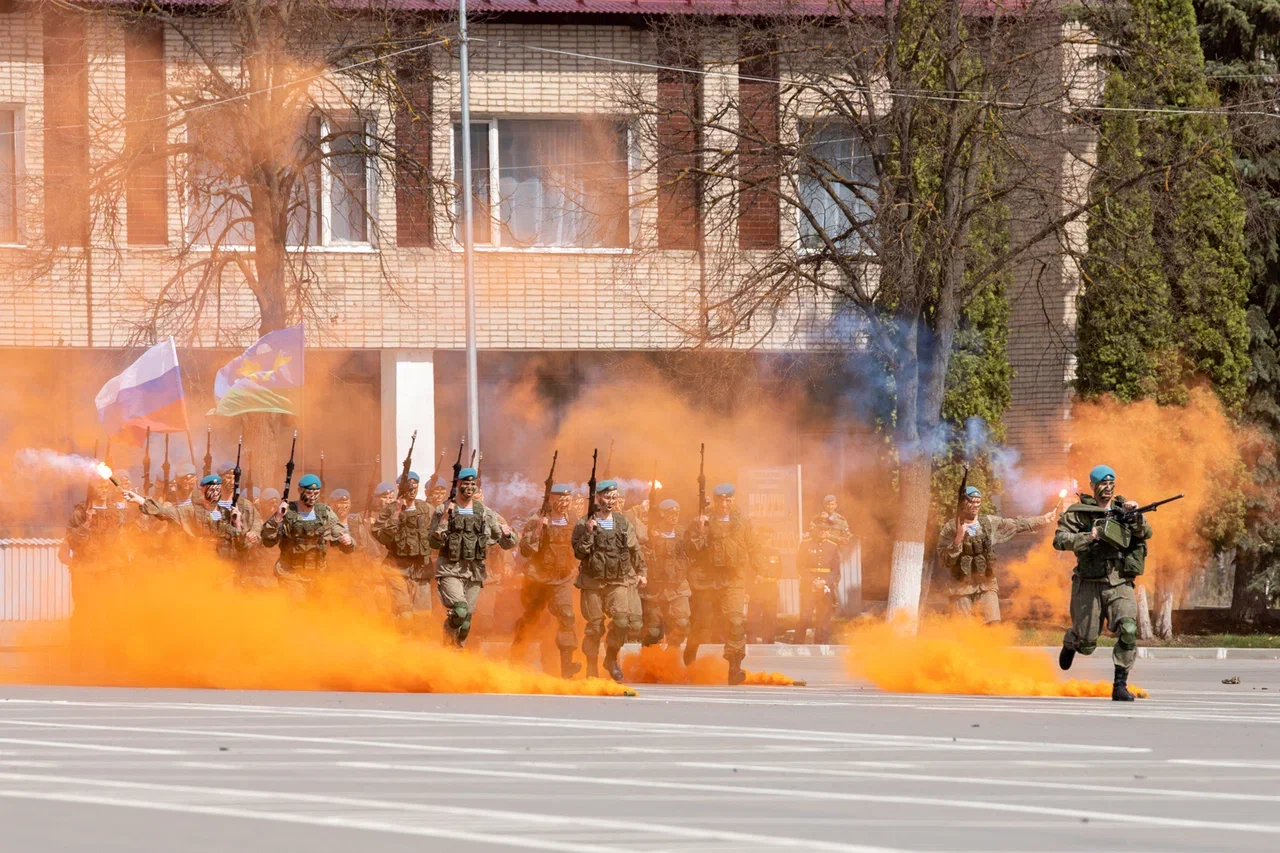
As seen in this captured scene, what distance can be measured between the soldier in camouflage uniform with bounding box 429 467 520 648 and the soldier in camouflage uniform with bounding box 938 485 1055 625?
3870 mm

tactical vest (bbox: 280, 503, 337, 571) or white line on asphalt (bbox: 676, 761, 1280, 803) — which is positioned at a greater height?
tactical vest (bbox: 280, 503, 337, 571)

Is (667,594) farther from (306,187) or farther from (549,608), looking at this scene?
(306,187)

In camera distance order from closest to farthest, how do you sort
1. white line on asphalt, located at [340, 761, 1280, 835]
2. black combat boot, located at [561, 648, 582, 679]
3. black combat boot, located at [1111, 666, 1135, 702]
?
white line on asphalt, located at [340, 761, 1280, 835] < black combat boot, located at [1111, 666, 1135, 702] < black combat boot, located at [561, 648, 582, 679]

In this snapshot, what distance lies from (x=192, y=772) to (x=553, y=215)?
2175 centimetres

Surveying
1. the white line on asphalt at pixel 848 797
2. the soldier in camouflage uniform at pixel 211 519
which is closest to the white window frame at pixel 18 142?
the soldier in camouflage uniform at pixel 211 519

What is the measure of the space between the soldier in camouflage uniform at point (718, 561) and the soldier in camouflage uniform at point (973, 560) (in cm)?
183

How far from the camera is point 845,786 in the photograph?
9648 mm

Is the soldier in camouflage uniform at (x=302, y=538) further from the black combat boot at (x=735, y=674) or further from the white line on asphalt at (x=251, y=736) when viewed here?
the white line on asphalt at (x=251, y=736)

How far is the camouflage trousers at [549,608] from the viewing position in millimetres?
19062

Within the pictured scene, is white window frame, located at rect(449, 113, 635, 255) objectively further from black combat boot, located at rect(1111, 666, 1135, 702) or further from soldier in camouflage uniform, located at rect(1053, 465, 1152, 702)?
black combat boot, located at rect(1111, 666, 1135, 702)

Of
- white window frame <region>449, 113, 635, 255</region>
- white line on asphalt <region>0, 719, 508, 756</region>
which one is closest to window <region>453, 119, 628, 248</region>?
white window frame <region>449, 113, 635, 255</region>

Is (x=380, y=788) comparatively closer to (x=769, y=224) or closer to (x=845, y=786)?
(x=845, y=786)

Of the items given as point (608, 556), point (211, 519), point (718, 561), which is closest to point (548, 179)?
point (211, 519)

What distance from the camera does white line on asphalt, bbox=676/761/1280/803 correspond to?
933 centimetres
